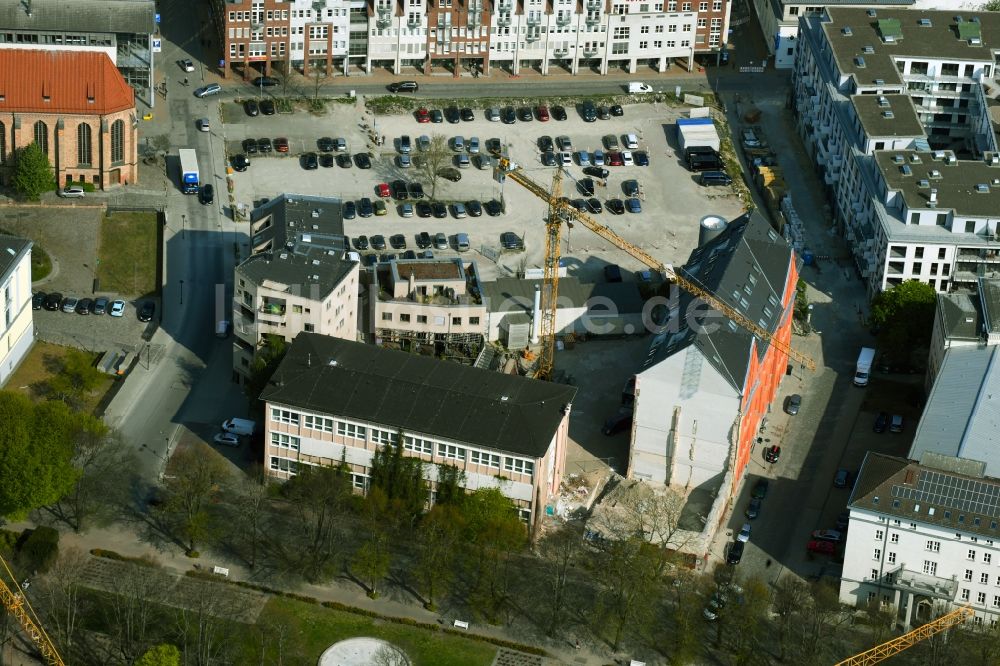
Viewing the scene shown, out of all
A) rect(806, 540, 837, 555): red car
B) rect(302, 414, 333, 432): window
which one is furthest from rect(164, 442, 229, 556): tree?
rect(806, 540, 837, 555): red car

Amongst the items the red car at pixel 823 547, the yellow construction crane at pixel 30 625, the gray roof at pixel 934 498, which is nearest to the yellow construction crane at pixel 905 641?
the gray roof at pixel 934 498

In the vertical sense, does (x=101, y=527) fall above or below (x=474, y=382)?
below

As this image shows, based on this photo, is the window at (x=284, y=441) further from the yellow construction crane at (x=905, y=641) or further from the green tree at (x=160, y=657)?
the yellow construction crane at (x=905, y=641)

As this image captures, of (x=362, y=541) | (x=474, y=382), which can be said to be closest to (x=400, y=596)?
(x=362, y=541)

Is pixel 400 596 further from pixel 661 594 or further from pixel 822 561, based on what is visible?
pixel 822 561

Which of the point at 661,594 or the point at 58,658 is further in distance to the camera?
the point at 661,594

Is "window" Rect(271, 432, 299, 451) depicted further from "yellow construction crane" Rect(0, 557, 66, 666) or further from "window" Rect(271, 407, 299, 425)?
"yellow construction crane" Rect(0, 557, 66, 666)
